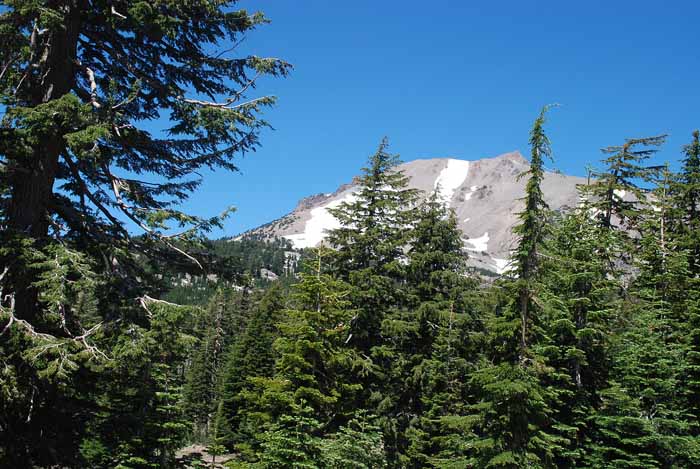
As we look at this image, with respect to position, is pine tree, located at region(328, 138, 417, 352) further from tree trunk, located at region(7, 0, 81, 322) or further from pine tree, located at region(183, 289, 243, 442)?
pine tree, located at region(183, 289, 243, 442)

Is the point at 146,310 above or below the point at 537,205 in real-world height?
below

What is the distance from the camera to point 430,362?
20047 mm

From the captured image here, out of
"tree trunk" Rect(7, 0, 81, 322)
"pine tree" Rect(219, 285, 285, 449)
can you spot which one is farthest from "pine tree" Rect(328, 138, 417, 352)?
"pine tree" Rect(219, 285, 285, 449)

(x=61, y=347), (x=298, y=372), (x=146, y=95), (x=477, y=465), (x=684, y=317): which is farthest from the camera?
(x=684, y=317)

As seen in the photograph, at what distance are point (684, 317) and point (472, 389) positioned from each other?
8606 millimetres

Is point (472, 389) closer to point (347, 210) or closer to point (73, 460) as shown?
point (347, 210)

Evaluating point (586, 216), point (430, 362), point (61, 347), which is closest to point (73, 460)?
point (61, 347)

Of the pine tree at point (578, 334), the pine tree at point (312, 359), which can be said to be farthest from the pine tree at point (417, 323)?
the pine tree at point (578, 334)

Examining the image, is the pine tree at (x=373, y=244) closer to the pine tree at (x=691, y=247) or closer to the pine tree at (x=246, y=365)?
the pine tree at (x=691, y=247)

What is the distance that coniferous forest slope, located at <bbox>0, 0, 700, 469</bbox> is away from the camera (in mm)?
7820

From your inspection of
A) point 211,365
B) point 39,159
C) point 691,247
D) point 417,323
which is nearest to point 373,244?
point 417,323

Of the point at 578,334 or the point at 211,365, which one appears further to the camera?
the point at 211,365

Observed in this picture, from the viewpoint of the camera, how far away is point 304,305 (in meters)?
17.9

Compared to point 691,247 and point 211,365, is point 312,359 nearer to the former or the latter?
point 691,247
